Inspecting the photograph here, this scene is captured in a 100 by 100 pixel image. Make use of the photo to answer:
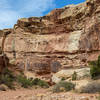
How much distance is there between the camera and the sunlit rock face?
19188 mm

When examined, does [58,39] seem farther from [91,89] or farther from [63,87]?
[91,89]

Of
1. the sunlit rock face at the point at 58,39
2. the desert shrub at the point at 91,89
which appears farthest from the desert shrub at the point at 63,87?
the sunlit rock face at the point at 58,39

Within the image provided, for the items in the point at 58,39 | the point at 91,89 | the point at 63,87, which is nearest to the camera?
the point at 91,89

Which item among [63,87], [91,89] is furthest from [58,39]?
[91,89]

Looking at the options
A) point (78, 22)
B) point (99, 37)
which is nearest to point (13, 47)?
point (78, 22)

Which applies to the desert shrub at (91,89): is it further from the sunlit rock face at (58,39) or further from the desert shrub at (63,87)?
the sunlit rock face at (58,39)

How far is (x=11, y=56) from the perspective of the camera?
25594 mm

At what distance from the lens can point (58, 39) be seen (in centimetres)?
2380

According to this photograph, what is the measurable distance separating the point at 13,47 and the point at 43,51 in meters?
6.41

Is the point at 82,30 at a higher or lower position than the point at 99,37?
higher

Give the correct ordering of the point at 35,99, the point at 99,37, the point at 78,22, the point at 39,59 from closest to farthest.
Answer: the point at 35,99 → the point at 99,37 → the point at 78,22 → the point at 39,59

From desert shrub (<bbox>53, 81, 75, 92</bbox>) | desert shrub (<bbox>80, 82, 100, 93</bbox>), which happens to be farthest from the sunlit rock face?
desert shrub (<bbox>80, 82, 100, 93</bbox>)

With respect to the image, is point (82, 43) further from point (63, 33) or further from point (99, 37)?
point (63, 33)

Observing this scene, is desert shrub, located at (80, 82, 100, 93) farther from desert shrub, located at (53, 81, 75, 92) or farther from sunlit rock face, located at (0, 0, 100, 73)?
sunlit rock face, located at (0, 0, 100, 73)
